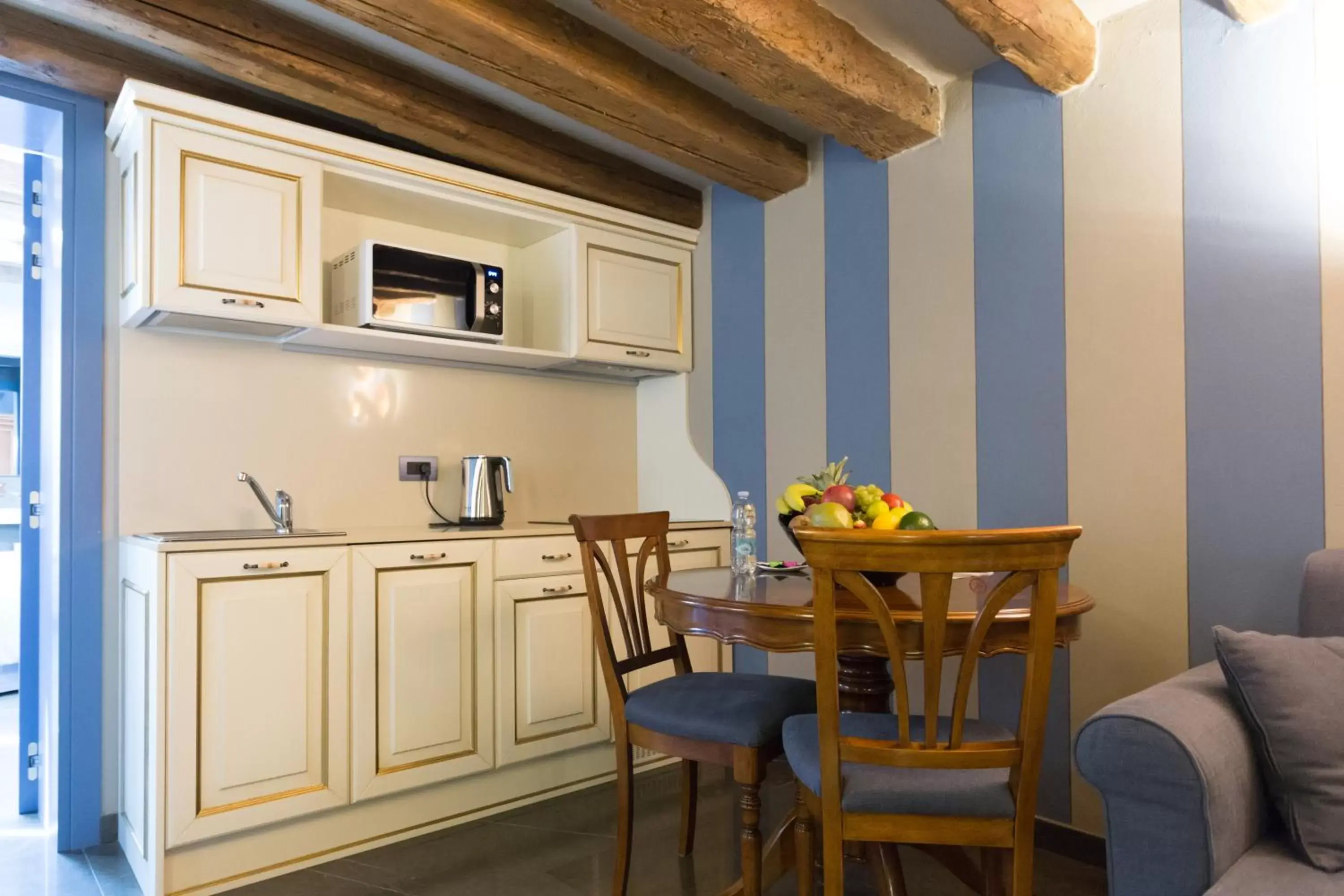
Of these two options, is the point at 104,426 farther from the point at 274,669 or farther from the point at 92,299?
the point at 274,669

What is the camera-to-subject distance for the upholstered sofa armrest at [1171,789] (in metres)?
A: 1.29

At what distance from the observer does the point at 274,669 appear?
2.36 m

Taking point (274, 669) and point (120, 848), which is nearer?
point (274, 669)

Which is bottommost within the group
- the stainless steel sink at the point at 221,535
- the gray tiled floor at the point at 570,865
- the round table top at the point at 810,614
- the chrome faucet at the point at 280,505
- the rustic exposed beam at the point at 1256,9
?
the gray tiled floor at the point at 570,865

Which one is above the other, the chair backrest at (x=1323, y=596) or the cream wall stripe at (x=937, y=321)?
the cream wall stripe at (x=937, y=321)

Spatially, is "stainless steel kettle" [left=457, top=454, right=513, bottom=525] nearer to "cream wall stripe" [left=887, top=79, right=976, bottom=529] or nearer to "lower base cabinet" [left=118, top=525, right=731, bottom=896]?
"lower base cabinet" [left=118, top=525, right=731, bottom=896]

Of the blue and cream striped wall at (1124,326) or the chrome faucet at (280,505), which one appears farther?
the chrome faucet at (280,505)

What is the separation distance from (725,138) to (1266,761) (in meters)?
2.41

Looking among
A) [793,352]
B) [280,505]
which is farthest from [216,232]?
[793,352]

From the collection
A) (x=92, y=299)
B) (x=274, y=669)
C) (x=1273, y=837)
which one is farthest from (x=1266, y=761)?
(x=92, y=299)

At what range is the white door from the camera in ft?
9.24

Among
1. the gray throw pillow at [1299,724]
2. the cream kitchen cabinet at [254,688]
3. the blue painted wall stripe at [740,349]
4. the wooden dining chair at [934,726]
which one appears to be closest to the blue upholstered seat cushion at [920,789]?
the wooden dining chair at [934,726]

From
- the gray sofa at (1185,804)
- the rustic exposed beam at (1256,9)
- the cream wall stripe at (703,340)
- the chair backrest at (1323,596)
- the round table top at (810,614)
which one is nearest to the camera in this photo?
the gray sofa at (1185,804)

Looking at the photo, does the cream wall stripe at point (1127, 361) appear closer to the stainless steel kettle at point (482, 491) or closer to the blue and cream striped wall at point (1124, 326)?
the blue and cream striped wall at point (1124, 326)
